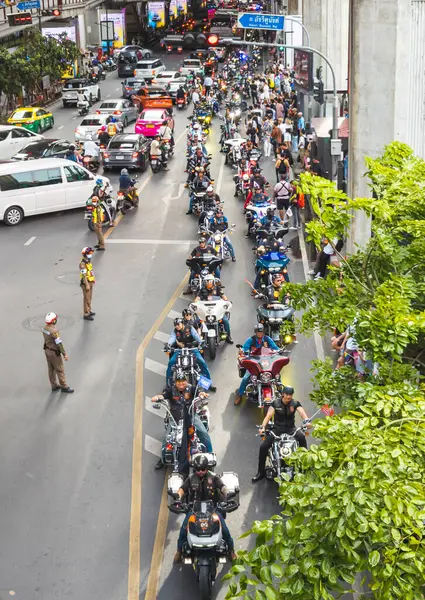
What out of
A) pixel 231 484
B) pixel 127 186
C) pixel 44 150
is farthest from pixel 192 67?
pixel 231 484

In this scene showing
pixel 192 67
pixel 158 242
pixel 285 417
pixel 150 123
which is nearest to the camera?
pixel 285 417

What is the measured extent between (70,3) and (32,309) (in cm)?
5542

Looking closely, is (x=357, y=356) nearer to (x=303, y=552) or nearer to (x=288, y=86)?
(x=303, y=552)

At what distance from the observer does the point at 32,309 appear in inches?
813

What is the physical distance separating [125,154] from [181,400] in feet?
77.8

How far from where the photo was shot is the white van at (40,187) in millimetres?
27891

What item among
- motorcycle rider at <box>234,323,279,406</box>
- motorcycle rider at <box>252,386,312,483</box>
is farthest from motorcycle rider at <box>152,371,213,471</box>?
motorcycle rider at <box>234,323,279,406</box>

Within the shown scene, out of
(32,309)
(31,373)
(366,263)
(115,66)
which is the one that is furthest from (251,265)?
(115,66)

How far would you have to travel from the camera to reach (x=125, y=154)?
116 feet

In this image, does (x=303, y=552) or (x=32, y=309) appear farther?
(x=32, y=309)

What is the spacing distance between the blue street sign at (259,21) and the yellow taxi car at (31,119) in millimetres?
22303

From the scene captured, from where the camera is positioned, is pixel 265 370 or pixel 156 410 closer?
pixel 265 370

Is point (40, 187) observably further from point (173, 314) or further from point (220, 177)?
point (173, 314)

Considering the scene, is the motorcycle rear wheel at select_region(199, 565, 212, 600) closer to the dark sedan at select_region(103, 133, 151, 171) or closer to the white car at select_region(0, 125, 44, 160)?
the dark sedan at select_region(103, 133, 151, 171)
